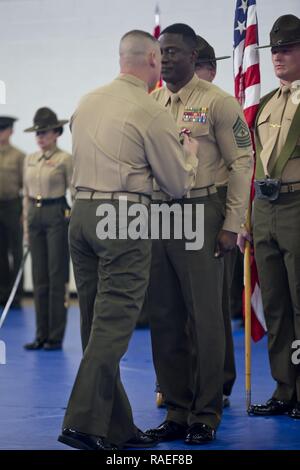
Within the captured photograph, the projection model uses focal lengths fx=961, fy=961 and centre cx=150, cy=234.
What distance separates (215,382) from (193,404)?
0.47ft

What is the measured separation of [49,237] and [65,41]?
9.81ft

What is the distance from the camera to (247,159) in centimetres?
402

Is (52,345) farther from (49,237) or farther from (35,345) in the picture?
(49,237)

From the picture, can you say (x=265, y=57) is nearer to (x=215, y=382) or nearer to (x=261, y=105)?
(x=261, y=105)

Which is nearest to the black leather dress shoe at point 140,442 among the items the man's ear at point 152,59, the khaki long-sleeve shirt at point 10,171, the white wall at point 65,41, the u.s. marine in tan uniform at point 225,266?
the u.s. marine in tan uniform at point 225,266

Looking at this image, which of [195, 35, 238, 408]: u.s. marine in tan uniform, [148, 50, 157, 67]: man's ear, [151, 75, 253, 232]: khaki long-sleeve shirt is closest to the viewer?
[148, 50, 157, 67]: man's ear

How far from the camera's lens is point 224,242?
12.9ft

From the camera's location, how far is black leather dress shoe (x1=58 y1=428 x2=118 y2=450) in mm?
3498

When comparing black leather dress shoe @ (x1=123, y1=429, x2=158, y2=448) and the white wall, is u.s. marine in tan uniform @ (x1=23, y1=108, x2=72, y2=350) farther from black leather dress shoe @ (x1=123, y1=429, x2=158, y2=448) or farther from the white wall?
black leather dress shoe @ (x1=123, y1=429, x2=158, y2=448)

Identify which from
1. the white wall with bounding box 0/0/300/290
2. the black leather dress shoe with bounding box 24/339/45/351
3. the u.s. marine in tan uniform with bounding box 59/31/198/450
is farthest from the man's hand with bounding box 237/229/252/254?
the white wall with bounding box 0/0/300/290

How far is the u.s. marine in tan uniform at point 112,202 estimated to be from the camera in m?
3.54

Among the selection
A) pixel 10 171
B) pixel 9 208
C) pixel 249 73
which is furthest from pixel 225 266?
pixel 9 208
